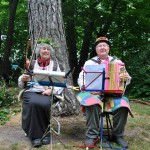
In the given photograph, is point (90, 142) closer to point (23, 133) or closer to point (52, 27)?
point (23, 133)

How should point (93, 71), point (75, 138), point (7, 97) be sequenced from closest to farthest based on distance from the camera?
point (93, 71) → point (75, 138) → point (7, 97)

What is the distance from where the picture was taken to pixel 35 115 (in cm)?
460

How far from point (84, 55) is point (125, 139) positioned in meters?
8.80

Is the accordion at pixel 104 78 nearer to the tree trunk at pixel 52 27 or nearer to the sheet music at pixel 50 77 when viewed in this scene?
the sheet music at pixel 50 77

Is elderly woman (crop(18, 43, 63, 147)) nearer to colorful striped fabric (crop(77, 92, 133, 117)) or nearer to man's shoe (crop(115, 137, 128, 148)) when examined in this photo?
colorful striped fabric (crop(77, 92, 133, 117))

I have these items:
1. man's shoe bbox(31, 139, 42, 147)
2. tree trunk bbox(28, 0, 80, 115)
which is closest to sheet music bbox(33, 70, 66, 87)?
man's shoe bbox(31, 139, 42, 147)

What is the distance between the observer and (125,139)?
16.5ft

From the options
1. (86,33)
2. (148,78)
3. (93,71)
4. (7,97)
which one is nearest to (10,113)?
(7,97)

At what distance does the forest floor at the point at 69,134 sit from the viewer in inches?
181

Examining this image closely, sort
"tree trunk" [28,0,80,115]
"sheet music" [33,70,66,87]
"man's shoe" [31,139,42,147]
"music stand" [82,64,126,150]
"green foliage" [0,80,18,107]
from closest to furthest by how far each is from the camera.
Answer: "sheet music" [33,70,66,87] → "music stand" [82,64,126,150] → "man's shoe" [31,139,42,147] → "tree trunk" [28,0,80,115] → "green foliage" [0,80,18,107]

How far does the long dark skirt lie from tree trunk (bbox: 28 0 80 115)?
1326 mm

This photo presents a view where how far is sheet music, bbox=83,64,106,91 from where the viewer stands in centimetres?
433

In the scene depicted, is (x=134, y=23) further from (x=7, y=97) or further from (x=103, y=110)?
(x=103, y=110)

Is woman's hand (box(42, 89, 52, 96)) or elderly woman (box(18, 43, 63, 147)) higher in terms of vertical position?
woman's hand (box(42, 89, 52, 96))
